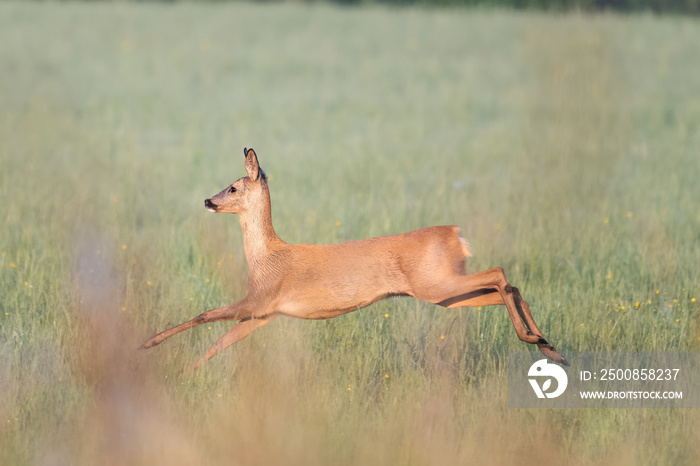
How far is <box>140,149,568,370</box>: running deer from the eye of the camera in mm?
3717

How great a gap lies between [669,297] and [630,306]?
1.80 feet

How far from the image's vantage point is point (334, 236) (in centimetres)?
733

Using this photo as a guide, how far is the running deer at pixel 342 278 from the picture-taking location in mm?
3717

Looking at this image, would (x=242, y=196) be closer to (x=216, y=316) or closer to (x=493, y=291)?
(x=216, y=316)

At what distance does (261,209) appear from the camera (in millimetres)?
3805

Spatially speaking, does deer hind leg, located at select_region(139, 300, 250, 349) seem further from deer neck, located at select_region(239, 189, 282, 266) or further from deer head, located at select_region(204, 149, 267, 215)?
→ deer head, located at select_region(204, 149, 267, 215)

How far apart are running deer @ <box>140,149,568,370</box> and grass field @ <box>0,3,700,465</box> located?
49cm

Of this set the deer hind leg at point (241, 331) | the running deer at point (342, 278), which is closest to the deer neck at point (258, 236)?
the running deer at point (342, 278)

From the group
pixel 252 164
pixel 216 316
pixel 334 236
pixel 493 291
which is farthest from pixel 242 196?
pixel 334 236

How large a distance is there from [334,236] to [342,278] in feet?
11.9

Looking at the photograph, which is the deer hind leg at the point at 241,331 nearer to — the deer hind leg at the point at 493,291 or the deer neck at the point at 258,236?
the deer neck at the point at 258,236

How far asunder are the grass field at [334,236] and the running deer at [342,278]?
19.4 inches

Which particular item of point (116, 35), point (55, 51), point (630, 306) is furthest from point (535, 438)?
point (116, 35)

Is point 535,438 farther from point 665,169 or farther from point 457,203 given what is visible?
point 665,169
